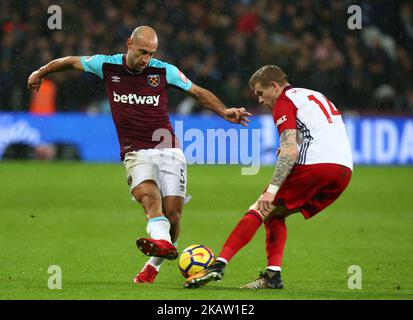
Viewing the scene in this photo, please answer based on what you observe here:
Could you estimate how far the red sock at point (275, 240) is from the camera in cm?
734

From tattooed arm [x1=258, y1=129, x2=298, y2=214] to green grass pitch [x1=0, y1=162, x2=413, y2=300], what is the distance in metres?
0.70

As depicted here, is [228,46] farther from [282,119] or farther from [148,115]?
[282,119]

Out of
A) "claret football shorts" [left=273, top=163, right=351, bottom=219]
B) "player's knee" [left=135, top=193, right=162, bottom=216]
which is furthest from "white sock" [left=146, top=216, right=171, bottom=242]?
"claret football shorts" [left=273, top=163, right=351, bottom=219]

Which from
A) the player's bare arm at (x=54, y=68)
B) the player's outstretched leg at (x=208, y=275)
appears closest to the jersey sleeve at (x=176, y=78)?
the player's bare arm at (x=54, y=68)

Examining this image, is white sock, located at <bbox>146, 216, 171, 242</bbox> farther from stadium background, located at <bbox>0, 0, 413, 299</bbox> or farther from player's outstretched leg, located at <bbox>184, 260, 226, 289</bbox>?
stadium background, located at <bbox>0, 0, 413, 299</bbox>

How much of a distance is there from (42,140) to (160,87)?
11.6 meters

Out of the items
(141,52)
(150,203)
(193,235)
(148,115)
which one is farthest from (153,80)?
(193,235)

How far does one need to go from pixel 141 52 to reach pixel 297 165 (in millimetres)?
1646

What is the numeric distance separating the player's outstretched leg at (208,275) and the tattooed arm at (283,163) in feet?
1.80

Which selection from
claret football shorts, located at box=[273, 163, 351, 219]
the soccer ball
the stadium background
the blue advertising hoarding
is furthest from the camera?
the blue advertising hoarding

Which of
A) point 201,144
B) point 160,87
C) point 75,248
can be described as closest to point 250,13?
point 201,144

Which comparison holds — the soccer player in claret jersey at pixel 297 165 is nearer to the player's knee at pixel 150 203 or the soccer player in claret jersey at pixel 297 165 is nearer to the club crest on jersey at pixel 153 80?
the player's knee at pixel 150 203

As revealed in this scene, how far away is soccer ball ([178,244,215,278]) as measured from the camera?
7.44m

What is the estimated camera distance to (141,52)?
7.68 metres
